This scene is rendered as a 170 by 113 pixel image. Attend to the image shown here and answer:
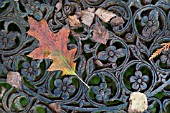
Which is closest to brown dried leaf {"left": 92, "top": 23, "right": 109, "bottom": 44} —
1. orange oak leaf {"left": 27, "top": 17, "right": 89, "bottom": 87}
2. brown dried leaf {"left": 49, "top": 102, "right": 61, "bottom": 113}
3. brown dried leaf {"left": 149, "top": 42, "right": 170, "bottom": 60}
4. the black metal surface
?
the black metal surface

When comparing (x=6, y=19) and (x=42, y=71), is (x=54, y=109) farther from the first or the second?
(x=6, y=19)

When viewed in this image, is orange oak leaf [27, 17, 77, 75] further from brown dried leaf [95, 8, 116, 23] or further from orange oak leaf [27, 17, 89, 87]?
brown dried leaf [95, 8, 116, 23]

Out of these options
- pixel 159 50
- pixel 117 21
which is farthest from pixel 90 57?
pixel 159 50

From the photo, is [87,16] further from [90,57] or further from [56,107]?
[56,107]

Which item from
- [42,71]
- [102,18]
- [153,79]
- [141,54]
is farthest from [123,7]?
[42,71]

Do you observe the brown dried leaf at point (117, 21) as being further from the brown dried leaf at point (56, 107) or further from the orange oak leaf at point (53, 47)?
the brown dried leaf at point (56, 107)

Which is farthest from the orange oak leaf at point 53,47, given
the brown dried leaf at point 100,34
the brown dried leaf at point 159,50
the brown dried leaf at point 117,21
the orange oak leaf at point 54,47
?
the brown dried leaf at point 159,50
